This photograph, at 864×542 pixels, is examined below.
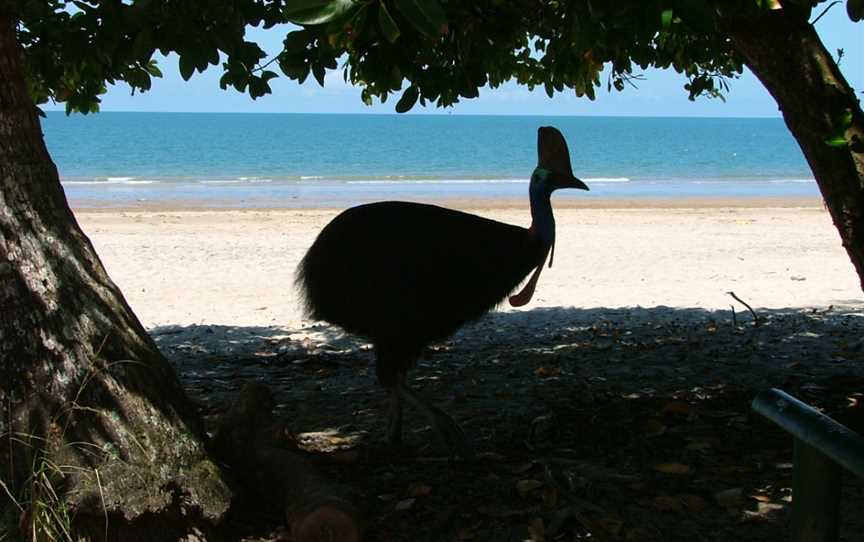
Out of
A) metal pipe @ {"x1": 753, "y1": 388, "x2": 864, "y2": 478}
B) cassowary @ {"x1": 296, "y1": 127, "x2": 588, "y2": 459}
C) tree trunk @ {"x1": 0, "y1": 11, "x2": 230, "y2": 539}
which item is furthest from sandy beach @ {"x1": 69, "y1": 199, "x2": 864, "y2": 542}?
metal pipe @ {"x1": 753, "y1": 388, "x2": 864, "y2": 478}

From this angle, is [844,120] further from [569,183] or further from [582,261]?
[582,261]

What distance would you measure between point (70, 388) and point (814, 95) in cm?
341

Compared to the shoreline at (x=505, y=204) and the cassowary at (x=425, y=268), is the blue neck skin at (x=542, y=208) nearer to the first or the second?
the cassowary at (x=425, y=268)

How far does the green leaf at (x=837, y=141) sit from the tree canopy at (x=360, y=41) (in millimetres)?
590

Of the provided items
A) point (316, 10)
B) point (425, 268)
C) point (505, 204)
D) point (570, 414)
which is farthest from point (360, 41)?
point (505, 204)

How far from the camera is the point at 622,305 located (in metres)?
10.4

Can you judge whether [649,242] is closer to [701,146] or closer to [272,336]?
[272,336]

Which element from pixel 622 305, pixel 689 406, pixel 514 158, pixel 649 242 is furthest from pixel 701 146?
pixel 689 406

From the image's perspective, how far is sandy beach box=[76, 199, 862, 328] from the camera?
10539 millimetres

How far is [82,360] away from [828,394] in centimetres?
421

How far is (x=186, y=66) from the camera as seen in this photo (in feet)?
14.3

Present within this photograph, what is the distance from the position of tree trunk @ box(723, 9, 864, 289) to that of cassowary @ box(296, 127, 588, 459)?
1024 millimetres

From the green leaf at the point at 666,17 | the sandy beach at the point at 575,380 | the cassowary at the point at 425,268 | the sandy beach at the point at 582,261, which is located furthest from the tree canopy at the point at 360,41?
the sandy beach at the point at 582,261

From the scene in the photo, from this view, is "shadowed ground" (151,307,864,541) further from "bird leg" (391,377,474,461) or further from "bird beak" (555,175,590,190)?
"bird beak" (555,175,590,190)
